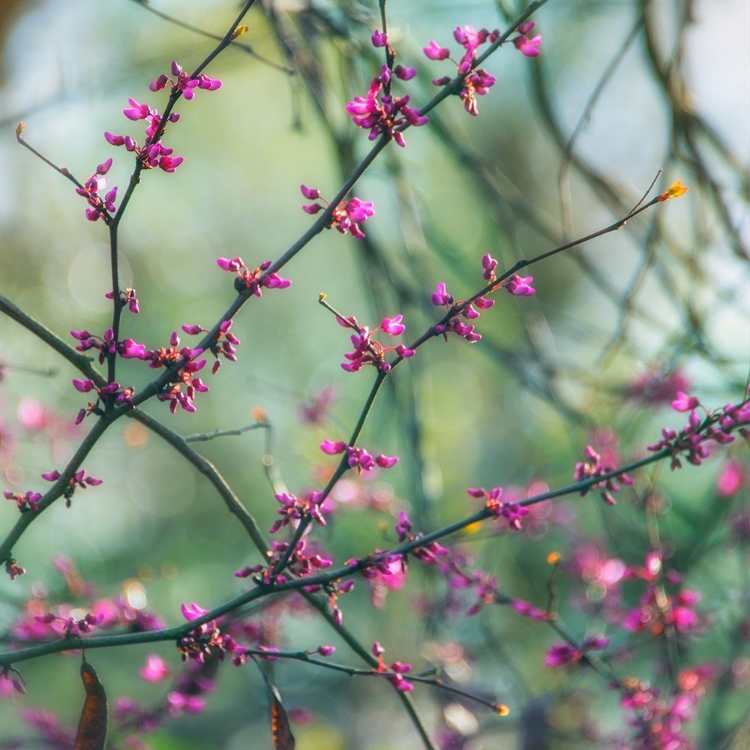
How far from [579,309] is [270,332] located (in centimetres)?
289

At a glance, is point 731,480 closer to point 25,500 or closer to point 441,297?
point 441,297

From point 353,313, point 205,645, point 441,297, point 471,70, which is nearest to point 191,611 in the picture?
point 205,645

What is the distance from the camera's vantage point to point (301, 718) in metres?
2.05

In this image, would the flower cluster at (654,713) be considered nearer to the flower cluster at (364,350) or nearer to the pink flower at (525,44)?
the flower cluster at (364,350)

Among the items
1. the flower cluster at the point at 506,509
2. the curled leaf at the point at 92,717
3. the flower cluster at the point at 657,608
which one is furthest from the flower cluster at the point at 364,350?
the flower cluster at the point at 657,608

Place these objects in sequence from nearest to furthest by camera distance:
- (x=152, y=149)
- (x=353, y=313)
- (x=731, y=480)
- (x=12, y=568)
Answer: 1. (x=152, y=149)
2. (x=12, y=568)
3. (x=731, y=480)
4. (x=353, y=313)

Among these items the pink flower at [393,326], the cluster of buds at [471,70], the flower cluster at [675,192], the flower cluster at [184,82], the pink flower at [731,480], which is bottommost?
the flower cluster at [675,192]

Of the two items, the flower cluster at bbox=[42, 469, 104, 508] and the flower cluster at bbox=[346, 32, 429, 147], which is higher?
the flower cluster at bbox=[346, 32, 429, 147]

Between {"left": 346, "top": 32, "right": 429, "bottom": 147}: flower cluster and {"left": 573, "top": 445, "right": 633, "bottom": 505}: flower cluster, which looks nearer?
{"left": 346, "top": 32, "right": 429, "bottom": 147}: flower cluster

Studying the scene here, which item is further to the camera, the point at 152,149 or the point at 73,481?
the point at 73,481

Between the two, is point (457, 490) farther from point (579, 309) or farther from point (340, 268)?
point (340, 268)

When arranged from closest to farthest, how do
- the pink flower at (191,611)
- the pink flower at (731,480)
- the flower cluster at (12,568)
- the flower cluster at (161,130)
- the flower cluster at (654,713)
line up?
1. the flower cluster at (161,130)
2. the flower cluster at (12,568)
3. the pink flower at (191,611)
4. the flower cluster at (654,713)
5. the pink flower at (731,480)

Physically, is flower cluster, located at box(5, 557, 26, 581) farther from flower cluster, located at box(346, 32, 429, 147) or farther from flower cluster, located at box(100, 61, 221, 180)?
flower cluster, located at box(346, 32, 429, 147)

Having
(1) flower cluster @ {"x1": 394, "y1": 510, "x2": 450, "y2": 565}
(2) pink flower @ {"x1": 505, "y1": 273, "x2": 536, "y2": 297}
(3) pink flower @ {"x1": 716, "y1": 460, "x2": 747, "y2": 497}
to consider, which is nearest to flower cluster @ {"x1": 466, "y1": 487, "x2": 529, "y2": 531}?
(1) flower cluster @ {"x1": 394, "y1": 510, "x2": 450, "y2": 565}
